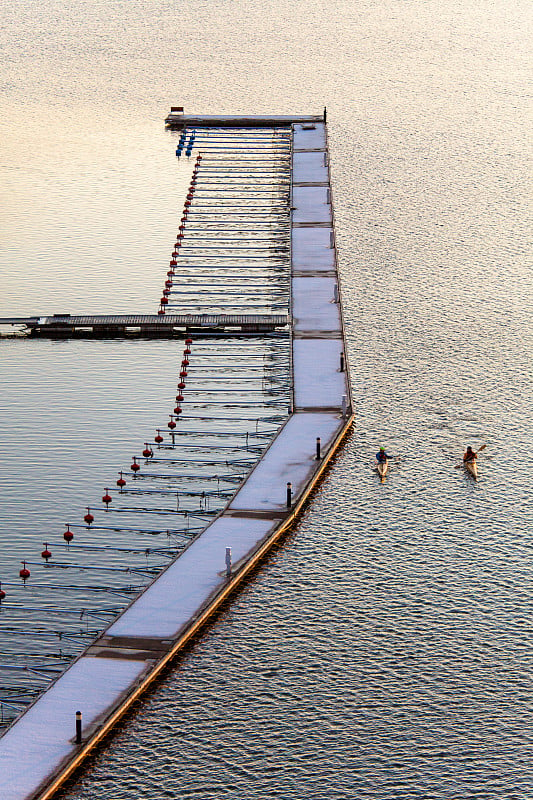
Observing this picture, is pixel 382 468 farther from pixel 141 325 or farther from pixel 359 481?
pixel 141 325

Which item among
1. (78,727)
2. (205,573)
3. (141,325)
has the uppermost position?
(141,325)

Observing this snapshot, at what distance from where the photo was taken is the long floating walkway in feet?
207

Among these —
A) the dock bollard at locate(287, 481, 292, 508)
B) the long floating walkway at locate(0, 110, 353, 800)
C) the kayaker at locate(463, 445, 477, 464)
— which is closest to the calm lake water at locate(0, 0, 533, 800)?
the kayaker at locate(463, 445, 477, 464)

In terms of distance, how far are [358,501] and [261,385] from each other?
22.0 meters

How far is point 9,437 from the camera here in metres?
99.5

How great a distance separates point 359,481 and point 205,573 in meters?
17.3

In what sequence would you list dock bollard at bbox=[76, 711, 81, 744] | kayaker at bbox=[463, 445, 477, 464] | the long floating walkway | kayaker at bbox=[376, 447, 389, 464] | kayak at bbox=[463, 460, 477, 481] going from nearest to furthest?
1. dock bollard at bbox=[76, 711, 81, 744]
2. the long floating walkway
3. kayak at bbox=[463, 460, 477, 481]
4. kayaker at bbox=[463, 445, 477, 464]
5. kayaker at bbox=[376, 447, 389, 464]

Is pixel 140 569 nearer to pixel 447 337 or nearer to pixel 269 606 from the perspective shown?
pixel 269 606

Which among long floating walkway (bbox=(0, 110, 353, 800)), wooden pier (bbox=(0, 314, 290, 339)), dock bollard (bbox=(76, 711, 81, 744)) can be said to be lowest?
dock bollard (bbox=(76, 711, 81, 744))

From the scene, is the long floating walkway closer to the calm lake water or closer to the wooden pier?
the calm lake water

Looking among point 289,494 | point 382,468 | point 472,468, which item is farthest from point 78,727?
point 472,468

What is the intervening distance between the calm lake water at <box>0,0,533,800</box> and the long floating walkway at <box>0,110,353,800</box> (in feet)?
4.39

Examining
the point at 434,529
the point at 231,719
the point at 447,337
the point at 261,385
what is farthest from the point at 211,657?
the point at 447,337

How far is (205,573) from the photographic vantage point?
7869cm
